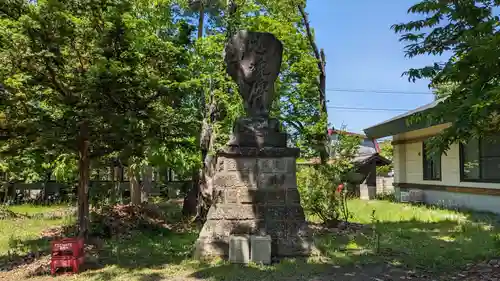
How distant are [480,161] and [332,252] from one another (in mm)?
7936

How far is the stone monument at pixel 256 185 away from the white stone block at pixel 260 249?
0.98ft

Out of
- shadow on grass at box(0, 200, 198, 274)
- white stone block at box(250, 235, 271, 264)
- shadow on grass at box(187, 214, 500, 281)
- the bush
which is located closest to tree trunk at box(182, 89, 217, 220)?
shadow on grass at box(0, 200, 198, 274)

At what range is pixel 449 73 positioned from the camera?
4.20 metres

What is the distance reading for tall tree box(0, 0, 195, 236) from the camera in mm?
5898

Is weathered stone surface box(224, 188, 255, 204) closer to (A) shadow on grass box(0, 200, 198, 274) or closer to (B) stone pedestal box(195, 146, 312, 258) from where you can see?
(B) stone pedestal box(195, 146, 312, 258)

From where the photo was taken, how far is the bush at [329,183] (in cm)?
926

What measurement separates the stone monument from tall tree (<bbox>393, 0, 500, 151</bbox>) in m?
2.41

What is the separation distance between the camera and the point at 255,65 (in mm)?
6871

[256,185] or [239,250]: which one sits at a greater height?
[256,185]

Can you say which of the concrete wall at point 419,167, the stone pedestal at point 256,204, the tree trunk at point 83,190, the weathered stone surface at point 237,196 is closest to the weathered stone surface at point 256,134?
the stone pedestal at point 256,204

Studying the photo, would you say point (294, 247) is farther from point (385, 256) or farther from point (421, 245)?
point (421, 245)

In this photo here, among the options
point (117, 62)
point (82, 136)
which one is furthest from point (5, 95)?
point (117, 62)

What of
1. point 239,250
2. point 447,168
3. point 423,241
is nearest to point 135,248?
point 239,250

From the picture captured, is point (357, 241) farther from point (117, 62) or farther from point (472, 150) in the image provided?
point (472, 150)
